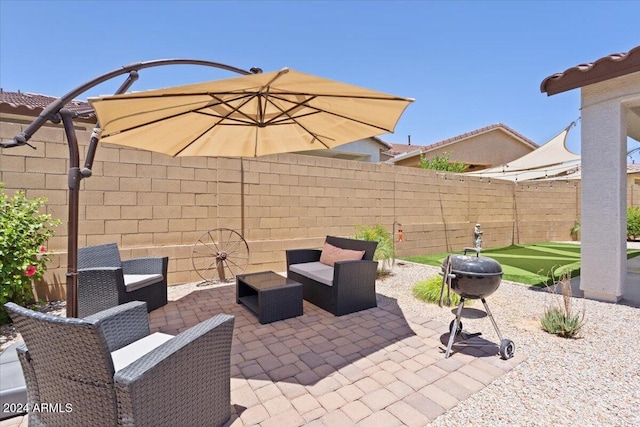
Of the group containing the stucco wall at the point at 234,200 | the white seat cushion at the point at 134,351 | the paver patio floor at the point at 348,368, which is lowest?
the paver patio floor at the point at 348,368

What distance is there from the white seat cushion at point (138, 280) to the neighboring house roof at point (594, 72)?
684 cm

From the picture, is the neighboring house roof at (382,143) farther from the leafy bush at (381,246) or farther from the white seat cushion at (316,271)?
the white seat cushion at (316,271)

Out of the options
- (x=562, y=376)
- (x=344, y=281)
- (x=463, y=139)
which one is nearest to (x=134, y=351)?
(x=344, y=281)

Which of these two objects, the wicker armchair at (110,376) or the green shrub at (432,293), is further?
the green shrub at (432,293)

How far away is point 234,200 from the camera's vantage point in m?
6.36

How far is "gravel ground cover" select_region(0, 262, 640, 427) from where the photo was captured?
2168 millimetres

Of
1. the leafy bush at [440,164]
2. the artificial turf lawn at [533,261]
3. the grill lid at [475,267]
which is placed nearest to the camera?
the grill lid at [475,267]

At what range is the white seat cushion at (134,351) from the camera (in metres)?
1.99

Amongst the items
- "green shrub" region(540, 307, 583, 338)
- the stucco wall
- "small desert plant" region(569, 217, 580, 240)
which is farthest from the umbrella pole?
"small desert plant" region(569, 217, 580, 240)

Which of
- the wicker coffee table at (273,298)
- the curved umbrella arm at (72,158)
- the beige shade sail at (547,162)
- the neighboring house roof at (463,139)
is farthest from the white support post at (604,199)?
the neighboring house roof at (463,139)

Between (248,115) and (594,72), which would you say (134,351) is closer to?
(248,115)

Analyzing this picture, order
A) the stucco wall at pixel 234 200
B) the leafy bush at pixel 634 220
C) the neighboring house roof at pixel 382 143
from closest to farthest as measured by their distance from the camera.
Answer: the stucco wall at pixel 234 200 < the leafy bush at pixel 634 220 < the neighboring house roof at pixel 382 143

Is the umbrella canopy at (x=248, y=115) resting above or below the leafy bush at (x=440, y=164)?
below

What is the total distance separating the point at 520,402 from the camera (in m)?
2.32
